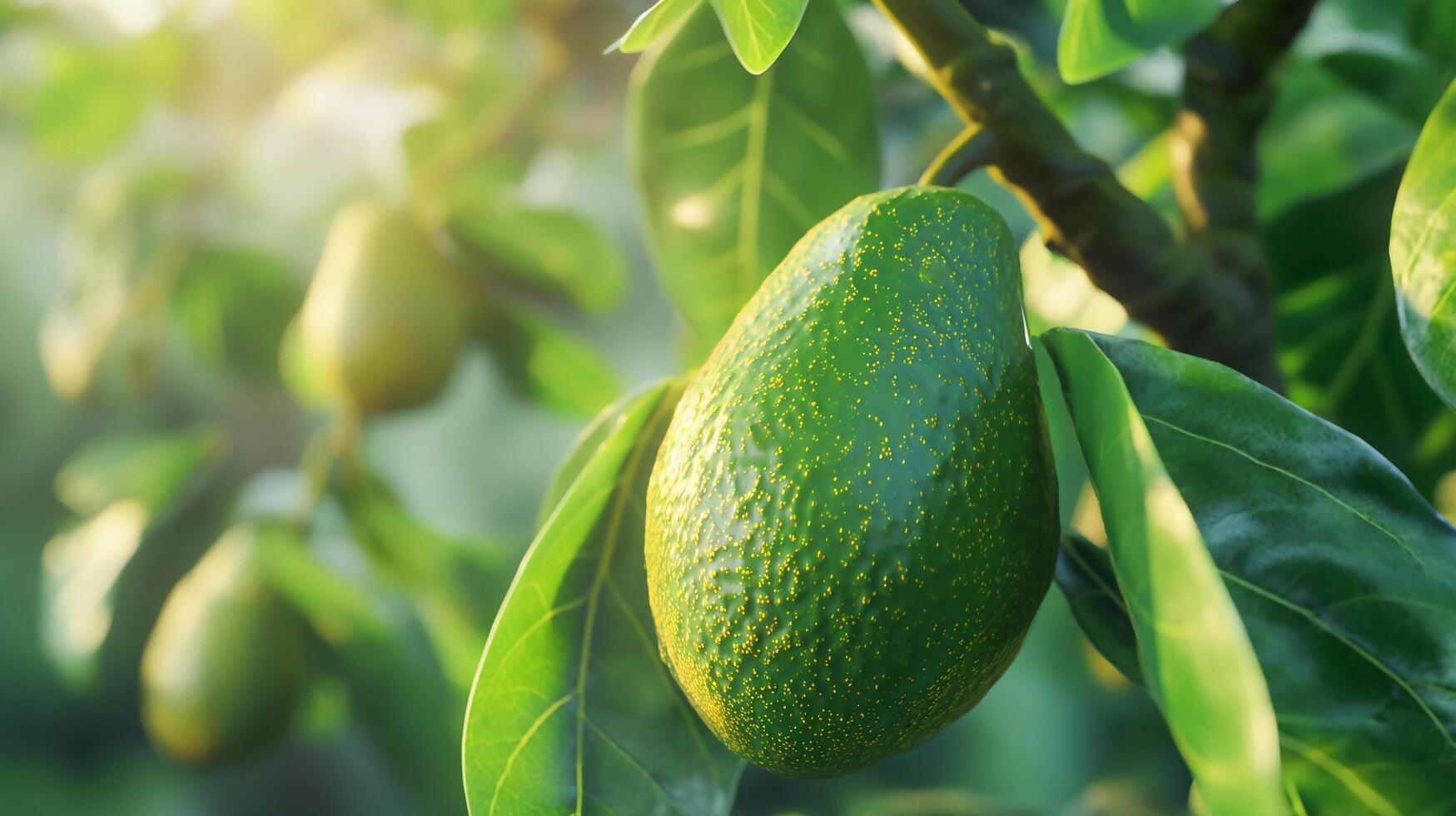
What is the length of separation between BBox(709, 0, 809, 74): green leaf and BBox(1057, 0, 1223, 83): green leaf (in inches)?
3.0

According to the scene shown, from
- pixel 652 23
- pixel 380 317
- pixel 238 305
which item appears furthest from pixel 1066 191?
pixel 238 305

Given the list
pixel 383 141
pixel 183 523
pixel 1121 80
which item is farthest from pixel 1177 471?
pixel 183 523

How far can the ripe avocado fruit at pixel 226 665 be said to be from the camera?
774mm

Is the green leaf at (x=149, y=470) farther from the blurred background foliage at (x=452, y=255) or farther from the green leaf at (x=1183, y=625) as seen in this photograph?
the green leaf at (x=1183, y=625)

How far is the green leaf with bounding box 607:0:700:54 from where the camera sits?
0.26 m

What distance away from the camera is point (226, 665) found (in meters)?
0.78

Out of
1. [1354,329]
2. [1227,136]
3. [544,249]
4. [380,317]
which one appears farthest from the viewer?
[544,249]

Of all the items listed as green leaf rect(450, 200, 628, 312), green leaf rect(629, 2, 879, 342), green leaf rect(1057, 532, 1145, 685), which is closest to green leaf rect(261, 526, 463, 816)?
green leaf rect(450, 200, 628, 312)

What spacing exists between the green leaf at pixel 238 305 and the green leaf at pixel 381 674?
0.21m

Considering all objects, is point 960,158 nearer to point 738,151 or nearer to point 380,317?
point 738,151

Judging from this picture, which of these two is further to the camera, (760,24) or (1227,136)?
(1227,136)

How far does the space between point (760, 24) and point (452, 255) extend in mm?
606

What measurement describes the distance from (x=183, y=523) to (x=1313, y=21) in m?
1.02

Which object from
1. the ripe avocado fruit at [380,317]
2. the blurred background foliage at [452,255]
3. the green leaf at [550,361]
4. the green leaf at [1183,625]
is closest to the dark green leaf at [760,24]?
the green leaf at [1183,625]
